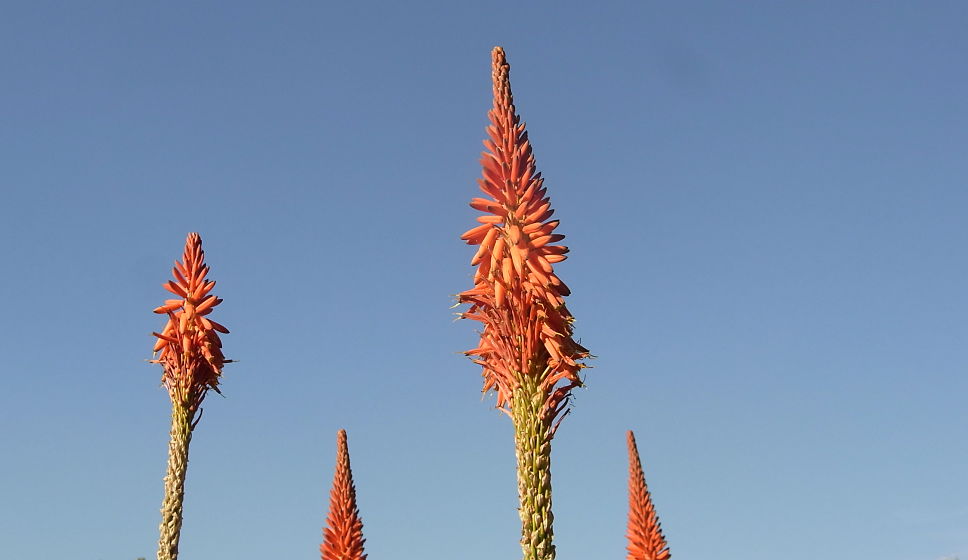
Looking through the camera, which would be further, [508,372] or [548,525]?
[508,372]

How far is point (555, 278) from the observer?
10.9m

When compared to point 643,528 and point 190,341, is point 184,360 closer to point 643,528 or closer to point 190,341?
point 190,341

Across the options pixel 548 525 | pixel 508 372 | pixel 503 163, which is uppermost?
pixel 503 163

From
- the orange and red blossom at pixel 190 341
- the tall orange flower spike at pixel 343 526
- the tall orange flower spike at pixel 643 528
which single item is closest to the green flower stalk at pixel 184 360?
the orange and red blossom at pixel 190 341

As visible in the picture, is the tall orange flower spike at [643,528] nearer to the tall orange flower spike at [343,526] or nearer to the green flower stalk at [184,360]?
the tall orange flower spike at [343,526]

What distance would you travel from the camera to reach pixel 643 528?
26.0 m

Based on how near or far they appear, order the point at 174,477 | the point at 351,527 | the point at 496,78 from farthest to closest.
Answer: the point at 351,527, the point at 174,477, the point at 496,78

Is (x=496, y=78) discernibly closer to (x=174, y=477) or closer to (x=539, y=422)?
(x=539, y=422)

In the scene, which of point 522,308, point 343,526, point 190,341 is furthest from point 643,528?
point 522,308

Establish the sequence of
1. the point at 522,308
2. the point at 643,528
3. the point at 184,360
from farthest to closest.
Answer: the point at 643,528, the point at 184,360, the point at 522,308

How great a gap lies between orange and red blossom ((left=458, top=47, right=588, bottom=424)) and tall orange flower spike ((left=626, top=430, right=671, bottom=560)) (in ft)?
50.7

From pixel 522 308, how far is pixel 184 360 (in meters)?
8.62

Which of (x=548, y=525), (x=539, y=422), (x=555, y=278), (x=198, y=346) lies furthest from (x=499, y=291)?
(x=198, y=346)

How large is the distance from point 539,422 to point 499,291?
160 centimetres
